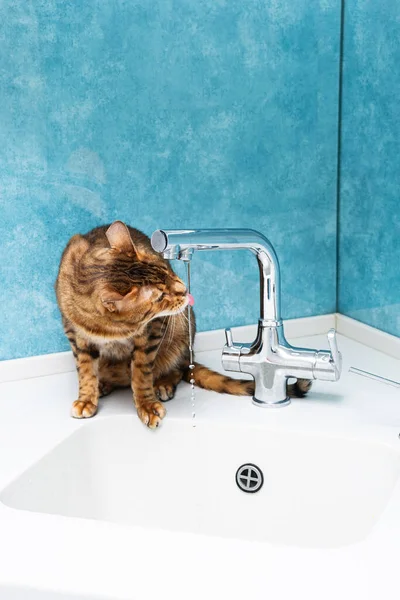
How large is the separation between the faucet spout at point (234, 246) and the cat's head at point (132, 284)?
0.11m

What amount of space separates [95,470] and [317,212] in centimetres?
80

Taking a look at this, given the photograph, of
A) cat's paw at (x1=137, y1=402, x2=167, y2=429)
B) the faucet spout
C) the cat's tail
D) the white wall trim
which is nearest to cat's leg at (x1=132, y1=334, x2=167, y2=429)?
cat's paw at (x1=137, y1=402, x2=167, y2=429)

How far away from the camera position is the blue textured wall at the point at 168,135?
53.9 inches

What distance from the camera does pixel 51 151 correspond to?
54.7 inches

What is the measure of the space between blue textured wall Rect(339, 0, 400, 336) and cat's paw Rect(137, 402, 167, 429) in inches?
22.7

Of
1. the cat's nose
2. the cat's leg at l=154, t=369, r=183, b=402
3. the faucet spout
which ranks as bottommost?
the cat's leg at l=154, t=369, r=183, b=402

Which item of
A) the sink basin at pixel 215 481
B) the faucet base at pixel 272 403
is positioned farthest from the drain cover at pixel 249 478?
the faucet base at pixel 272 403

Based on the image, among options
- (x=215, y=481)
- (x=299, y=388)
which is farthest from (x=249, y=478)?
(x=299, y=388)

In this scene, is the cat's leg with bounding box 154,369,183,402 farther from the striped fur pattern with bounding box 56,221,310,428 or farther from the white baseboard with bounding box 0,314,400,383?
the white baseboard with bounding box 0,314,400,383

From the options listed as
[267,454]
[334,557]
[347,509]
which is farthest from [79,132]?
[334,557]

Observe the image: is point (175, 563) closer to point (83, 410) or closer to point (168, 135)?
point (83, 410)

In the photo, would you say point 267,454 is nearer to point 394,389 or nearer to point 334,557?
point 394,389

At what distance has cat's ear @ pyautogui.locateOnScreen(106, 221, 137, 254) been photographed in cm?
119

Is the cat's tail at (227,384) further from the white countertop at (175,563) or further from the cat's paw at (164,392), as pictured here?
the white countertop at (175,563)
